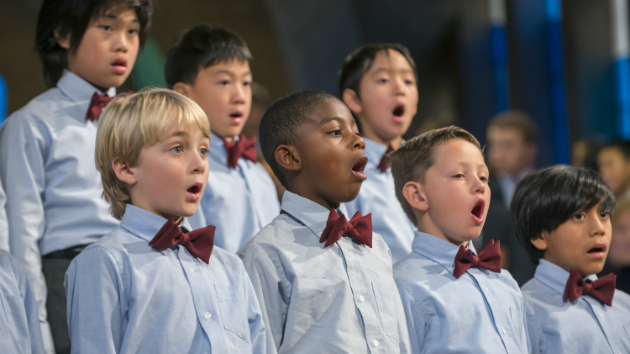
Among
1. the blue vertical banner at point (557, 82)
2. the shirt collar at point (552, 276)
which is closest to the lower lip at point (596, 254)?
the shirt collar at point (552, 276)

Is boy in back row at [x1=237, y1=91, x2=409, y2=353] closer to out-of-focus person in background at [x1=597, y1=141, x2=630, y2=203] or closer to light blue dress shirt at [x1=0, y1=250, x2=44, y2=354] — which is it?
light blue dress shirt at [x1=0, y1=250, x2=44, y2=354]

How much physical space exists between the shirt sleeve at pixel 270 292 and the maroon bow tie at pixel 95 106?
87 centimetres

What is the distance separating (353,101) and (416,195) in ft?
2.50

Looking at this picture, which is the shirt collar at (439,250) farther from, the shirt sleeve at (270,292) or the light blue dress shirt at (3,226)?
the light blue dress shirt at (3,226)

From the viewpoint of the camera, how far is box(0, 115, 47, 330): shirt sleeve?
2.08m

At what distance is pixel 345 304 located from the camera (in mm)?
1859

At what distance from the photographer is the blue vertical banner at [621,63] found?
5664 millimetres

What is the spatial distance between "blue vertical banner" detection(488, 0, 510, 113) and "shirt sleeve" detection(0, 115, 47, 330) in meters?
6.00

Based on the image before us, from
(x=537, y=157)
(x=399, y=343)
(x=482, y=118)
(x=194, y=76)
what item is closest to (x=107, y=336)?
(x=399, y=343)

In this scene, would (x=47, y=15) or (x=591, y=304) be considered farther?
(x=47, y=15)

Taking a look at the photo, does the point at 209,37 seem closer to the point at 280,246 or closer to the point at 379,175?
the point at 379,175

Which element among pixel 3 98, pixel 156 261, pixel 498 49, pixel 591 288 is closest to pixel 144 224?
Answer: pixel 156 261

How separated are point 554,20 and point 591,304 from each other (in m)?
4.69

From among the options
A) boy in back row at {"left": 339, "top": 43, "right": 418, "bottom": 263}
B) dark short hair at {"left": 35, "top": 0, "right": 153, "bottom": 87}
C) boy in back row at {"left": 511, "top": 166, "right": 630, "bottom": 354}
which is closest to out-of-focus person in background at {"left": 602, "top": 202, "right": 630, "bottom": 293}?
boy in back row at {"left": 511, "top": 166, "right": 630, "bottom": 354}
